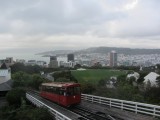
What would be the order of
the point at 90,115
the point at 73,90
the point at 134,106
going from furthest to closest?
the point at 73,90 < the point at 90,115 < the point at 134,106

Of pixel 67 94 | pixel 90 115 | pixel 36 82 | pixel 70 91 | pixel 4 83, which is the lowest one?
pixel 4 83

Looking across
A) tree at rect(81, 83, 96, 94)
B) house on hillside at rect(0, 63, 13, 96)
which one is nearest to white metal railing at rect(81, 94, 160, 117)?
tree at rect(81, 83, 96, 94)

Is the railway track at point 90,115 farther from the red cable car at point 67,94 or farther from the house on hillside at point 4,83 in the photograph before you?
the house on hillside at point 4,83

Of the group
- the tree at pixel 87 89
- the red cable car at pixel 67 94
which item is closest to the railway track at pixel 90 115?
the red cable car at pixel 67 94

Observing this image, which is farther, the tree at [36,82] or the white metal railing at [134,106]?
the tree at [36,82]

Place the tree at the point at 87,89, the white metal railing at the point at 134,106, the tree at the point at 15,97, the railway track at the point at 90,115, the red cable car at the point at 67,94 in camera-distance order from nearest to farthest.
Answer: the white metal railing at the point at 134,106, the railway track at the point at 90,115, the red cable car at the point at 67,94, the tree at the point at 87,89, the tree at the point at 15,97

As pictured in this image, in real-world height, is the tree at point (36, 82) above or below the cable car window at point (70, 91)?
below

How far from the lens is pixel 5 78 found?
7794 centimetres

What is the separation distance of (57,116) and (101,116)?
317cm

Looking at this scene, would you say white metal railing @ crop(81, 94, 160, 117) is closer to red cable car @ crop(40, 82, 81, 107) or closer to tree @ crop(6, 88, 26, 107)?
red cable car @ crop(40, 82, 81, 107)

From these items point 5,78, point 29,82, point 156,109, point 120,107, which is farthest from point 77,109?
point 5,78

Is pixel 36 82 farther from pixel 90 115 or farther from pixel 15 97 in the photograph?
pixel 90 115

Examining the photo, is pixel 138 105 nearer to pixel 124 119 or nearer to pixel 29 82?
pixel 124 119

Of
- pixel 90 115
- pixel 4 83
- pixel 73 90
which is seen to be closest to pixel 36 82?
pixel 4 83
